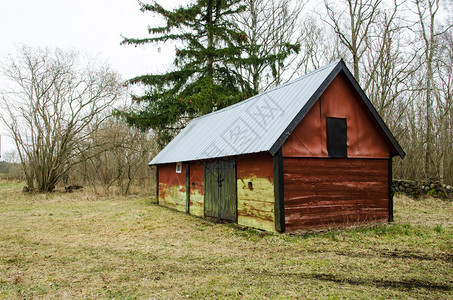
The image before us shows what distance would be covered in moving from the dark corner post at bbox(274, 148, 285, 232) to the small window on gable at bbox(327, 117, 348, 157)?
77.6 inches

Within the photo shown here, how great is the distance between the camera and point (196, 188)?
14.1m

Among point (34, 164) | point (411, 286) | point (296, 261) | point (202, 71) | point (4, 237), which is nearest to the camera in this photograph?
point (411, 286)

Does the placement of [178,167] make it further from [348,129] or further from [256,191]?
[348,129]

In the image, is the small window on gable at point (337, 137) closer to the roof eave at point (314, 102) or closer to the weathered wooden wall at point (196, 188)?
the roof eave at point (314, 102)

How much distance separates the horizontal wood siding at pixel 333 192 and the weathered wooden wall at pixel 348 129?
11.7 inches

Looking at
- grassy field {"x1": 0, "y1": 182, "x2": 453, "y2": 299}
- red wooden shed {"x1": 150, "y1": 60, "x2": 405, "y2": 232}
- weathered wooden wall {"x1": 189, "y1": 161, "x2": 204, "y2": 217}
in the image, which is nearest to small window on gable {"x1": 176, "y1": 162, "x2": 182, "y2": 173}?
weathered wooden wall {"x1": 189, "y1": 161, "x2": 204, "y2": 217}

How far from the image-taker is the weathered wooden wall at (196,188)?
13.6 metres

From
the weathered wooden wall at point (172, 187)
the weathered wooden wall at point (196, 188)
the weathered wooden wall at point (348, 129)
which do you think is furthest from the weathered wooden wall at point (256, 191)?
the weathered wooden wall at point (172, 187)

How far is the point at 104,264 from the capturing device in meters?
6.79

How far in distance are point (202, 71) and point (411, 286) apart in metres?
20.1

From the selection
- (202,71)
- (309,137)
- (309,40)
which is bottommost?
(309,137)

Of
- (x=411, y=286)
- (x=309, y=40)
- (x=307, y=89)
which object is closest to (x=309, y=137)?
(x=307, y=89)

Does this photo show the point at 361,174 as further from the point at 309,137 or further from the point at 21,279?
the point at 21,279

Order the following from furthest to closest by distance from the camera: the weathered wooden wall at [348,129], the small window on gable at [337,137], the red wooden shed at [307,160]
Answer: the small window on gable at [337,137]
the weathered wooden wall at [348,129]
the red wooden shed at [307,160]
